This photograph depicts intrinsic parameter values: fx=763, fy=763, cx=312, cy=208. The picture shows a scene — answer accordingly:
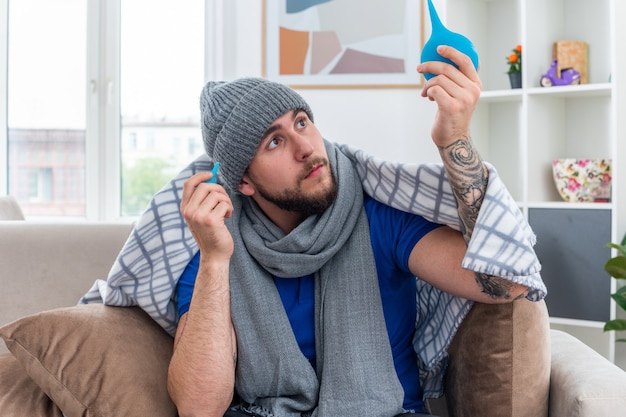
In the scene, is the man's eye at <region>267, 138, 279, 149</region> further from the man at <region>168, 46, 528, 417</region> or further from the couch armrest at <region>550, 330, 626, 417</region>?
the couch armrest at <region>550, 330, 626, 417</region>

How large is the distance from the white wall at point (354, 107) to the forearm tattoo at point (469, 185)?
95.1 inches

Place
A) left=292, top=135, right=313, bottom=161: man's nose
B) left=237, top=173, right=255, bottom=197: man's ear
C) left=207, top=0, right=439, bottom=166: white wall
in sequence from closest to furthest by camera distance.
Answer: left=292, top=135, right=313, bottom=161: man's nose → left=237, top=173, right=255, bottom=197: man's ear → left=207, top=0, right=439, bottom=166: white wall

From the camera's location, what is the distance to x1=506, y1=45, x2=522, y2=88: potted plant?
10.7ft

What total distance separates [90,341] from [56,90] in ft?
9.51

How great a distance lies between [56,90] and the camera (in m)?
4.09

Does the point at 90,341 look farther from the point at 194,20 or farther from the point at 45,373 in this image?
the point at 194,20

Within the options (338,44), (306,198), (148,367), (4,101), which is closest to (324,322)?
(306,198)

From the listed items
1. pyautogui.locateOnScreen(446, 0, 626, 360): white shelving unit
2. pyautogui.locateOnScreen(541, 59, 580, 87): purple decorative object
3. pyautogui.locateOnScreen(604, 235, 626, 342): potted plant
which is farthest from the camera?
pyautogui.locateOnScreen(541, 59, 580, 87): purple decorative object

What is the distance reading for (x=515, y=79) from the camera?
326 centimetres

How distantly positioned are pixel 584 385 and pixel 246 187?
2.73ft

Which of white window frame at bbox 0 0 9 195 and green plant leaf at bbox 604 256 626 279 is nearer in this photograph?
green plant leaf at bbox 604 256 626 279

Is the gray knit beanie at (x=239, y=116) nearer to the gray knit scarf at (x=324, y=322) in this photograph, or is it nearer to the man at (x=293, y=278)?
the man at (x=293, y=278)

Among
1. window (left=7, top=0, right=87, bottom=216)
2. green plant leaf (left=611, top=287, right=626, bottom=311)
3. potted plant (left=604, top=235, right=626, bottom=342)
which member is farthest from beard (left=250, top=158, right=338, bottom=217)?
window (left=7, top=0, right=87, bottom=216)

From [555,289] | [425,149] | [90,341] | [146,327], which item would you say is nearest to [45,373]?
[90,341]
